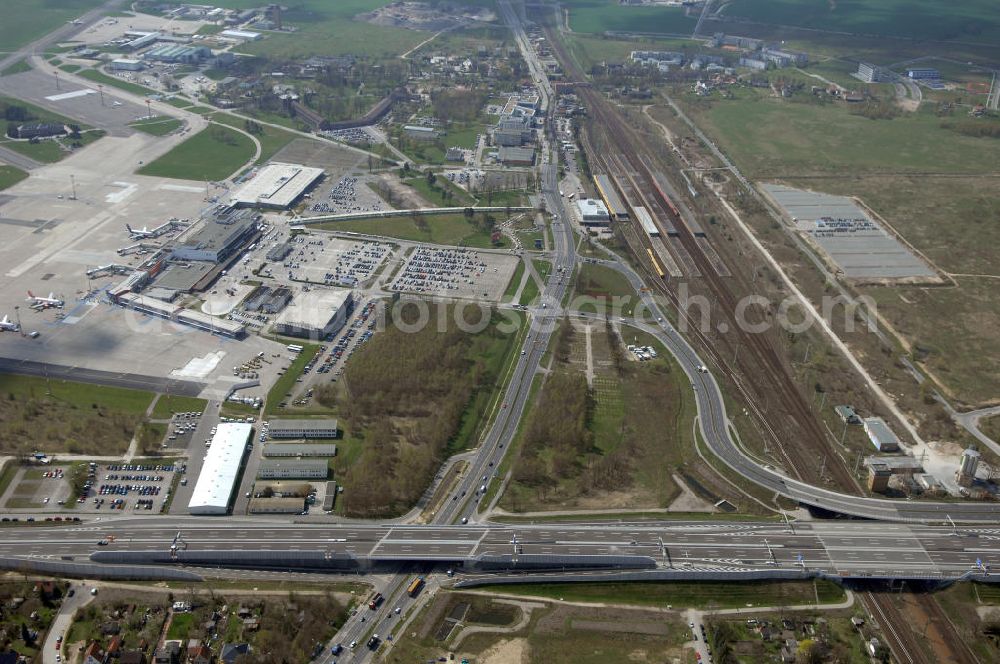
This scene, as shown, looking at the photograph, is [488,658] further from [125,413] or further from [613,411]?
[125,413]

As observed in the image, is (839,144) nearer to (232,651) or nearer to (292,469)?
(292,469)

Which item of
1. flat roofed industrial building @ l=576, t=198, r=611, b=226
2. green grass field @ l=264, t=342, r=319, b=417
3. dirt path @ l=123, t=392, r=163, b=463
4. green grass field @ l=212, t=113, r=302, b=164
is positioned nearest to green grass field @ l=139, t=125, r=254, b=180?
green grass field @ l=212, t=113, r=302, b=164

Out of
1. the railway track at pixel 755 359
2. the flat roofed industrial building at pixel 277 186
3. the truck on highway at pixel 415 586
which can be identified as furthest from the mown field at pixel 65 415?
the railway track at pixel 755 359

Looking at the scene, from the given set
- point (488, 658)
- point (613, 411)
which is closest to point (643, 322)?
point (613, 411)

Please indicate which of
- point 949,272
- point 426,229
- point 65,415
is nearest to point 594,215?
point 426,229

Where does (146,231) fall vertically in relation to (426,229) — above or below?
above

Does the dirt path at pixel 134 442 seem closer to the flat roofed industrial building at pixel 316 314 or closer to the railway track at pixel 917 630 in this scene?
the flat roofed industrial building at pixel 316 314
